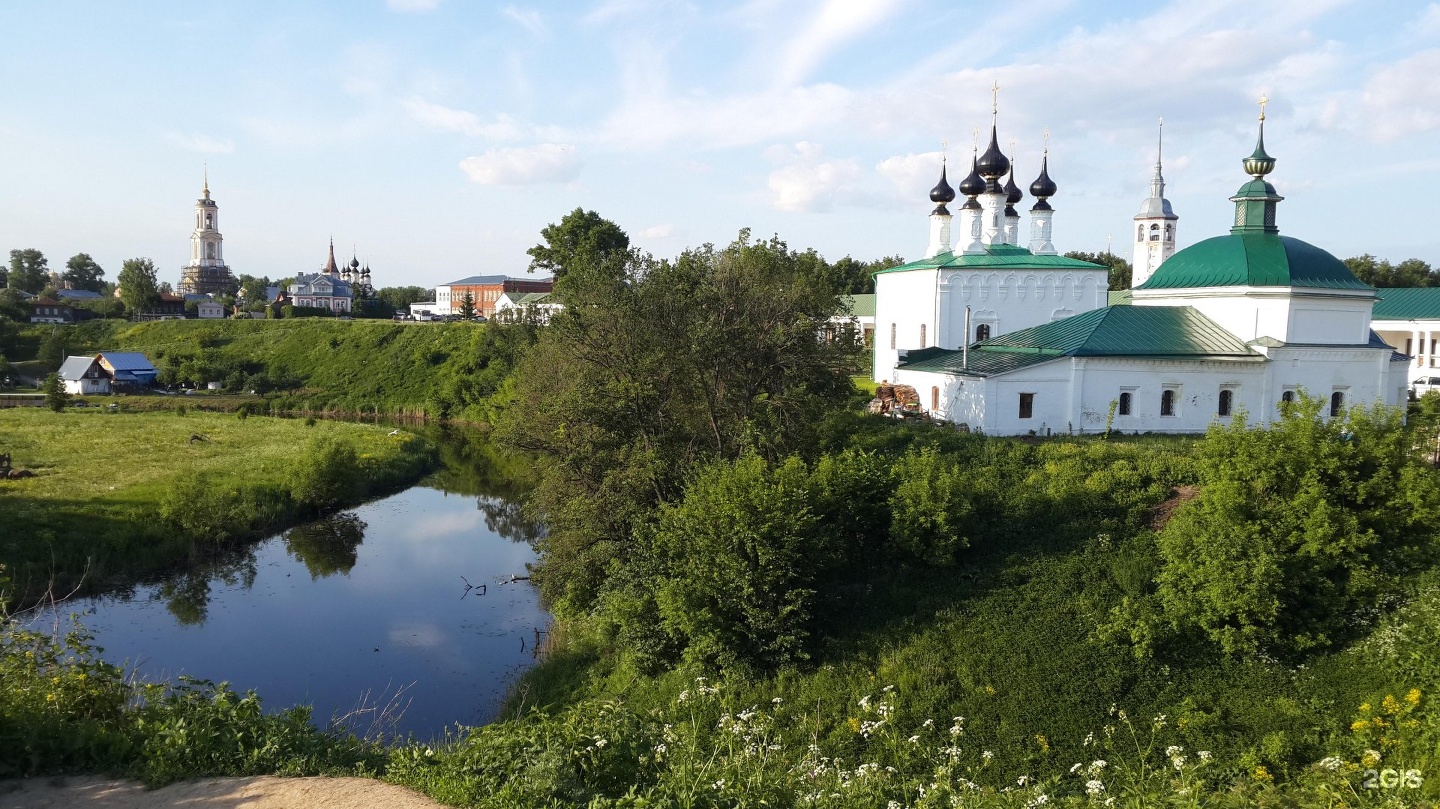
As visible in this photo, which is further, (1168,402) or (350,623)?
(1168,402)

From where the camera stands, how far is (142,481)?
81.3 feet

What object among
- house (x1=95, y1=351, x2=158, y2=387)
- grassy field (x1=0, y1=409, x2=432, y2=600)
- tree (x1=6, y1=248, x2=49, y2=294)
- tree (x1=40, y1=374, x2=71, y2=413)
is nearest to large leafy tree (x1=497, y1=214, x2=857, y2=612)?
grassy field (x1=0, y1=409, x2=432, y2=600)

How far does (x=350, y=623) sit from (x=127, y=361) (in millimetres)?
44545

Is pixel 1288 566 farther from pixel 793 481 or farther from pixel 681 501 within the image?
pixel 681 501

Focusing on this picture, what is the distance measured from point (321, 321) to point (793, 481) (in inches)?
2281

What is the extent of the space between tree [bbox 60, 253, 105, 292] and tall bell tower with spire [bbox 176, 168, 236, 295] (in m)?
13.2

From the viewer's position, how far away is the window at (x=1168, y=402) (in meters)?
22.5

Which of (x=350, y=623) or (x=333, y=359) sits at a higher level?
(x=333, y=359)

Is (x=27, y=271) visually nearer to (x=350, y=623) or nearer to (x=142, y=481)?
(x=142, y=481)

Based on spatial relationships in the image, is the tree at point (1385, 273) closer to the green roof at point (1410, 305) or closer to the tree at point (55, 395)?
the green roof at point (1410, 305)

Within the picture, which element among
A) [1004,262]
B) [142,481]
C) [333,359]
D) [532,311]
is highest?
[1004,262]

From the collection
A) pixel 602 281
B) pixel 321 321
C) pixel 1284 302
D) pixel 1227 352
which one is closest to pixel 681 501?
pixel 602 281

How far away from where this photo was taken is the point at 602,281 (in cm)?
1972

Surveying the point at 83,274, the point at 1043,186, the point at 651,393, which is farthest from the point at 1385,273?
the point at 83,274
